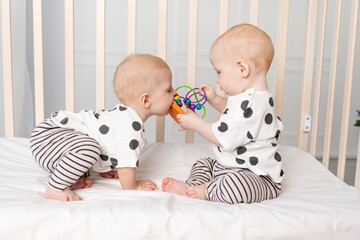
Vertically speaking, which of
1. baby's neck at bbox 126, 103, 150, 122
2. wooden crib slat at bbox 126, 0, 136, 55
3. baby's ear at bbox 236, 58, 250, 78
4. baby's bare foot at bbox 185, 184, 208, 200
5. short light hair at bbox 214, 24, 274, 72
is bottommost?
baby's bare foot at bbox 185, 184, 208, 200

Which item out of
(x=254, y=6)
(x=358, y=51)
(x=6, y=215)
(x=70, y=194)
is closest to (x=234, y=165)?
(x=70, y=194)

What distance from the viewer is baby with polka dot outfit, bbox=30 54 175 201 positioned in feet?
3.38

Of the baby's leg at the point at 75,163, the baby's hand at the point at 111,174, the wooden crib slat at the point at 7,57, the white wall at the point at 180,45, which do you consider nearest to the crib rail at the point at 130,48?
the wooden crib slat at the point at 7,57

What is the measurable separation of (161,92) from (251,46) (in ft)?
0.90

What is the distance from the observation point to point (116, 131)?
41.6 inches

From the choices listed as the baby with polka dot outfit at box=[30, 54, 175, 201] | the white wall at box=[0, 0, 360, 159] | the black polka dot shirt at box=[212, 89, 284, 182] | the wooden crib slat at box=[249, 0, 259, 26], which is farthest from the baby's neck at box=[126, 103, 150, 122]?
the white wall at box=[0, 0, 360, 159]

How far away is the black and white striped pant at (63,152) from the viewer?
0.98m

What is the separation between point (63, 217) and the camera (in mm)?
803

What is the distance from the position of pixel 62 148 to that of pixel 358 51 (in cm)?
243

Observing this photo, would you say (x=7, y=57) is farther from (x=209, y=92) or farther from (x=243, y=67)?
(x=243, y=67)

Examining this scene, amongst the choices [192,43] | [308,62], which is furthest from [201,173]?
[308,62]

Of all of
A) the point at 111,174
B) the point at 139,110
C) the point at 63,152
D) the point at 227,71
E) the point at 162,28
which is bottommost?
the point at 111,174

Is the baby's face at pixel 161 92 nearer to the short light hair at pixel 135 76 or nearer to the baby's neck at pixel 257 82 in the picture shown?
the short light hair at pixel 135 76

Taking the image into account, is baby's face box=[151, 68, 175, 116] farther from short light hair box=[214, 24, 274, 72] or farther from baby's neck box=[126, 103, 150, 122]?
short light hair box=[214, 24, 274, 72]
